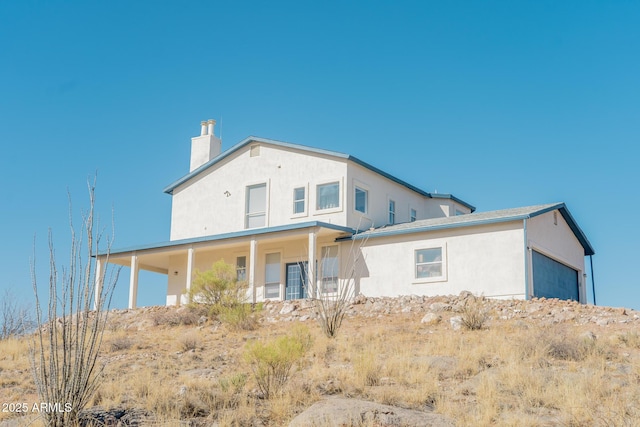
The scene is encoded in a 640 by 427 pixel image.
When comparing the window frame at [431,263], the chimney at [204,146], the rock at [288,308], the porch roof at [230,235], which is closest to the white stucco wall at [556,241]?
the window frame at [431,263]

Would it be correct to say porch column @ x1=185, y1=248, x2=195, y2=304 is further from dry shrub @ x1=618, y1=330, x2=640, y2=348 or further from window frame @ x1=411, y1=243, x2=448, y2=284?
dry shrub @ x1=618, y1=330, x2=640, y2=348

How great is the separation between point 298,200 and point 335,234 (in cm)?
244

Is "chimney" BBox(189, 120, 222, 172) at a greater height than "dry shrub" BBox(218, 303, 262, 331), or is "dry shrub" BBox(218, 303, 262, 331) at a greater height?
"chimney" BBox(189, 120, 222, 172)

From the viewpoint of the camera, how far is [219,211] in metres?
30.8

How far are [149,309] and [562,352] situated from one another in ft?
55.2

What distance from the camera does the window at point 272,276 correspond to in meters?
28.3

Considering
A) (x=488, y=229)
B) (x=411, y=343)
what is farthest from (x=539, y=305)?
(x=411, y=343)

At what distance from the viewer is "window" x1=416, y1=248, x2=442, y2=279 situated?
2464 centimetres

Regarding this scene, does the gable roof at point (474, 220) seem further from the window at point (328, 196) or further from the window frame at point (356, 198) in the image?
the window at point (328, 196)

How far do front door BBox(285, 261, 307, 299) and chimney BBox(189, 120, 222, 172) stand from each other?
25.0 ft

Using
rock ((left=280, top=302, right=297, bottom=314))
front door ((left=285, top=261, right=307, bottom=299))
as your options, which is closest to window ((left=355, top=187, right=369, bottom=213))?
front door ((left=285, top=261, right=307, bottom=299))

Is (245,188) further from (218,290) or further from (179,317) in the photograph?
(179,317)

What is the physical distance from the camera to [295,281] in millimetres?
27938

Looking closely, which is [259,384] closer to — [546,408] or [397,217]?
[546,408]
